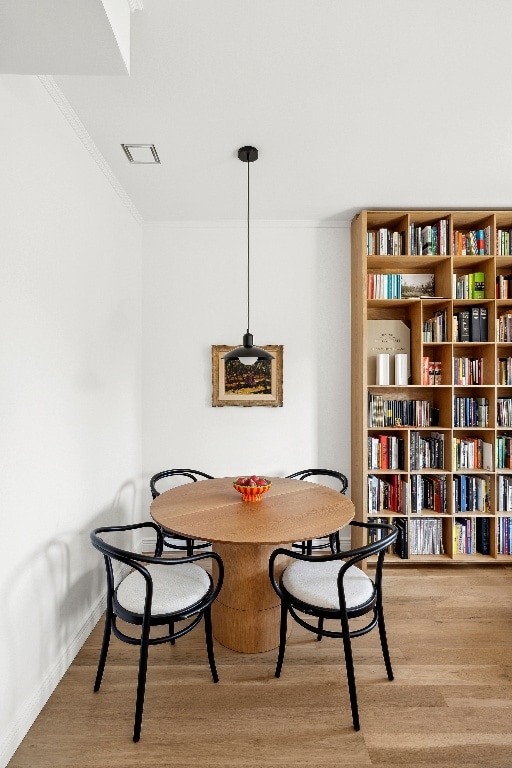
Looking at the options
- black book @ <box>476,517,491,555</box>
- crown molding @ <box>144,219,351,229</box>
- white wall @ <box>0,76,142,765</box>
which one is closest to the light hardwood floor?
white wall @ <box>0,76,142,765</box>

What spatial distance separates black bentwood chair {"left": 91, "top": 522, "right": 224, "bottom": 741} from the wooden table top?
162 millimetres

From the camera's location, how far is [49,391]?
1960 mm

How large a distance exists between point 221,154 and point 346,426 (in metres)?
2.26

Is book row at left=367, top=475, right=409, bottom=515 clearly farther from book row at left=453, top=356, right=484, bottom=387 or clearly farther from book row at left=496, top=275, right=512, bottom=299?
book row at left=496, top=275, right=512, bottom=299

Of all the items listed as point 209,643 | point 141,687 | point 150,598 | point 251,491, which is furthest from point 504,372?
point 141,687

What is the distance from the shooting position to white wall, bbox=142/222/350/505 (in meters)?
3.59

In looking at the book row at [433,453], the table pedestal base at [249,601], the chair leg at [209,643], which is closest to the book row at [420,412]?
the book row at [433,453]

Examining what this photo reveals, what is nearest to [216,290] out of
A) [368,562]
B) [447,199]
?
[447,199]

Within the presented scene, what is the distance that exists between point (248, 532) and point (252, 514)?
0.27 metres

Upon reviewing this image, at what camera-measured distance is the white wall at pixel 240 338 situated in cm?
359

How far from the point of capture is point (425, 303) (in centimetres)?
342

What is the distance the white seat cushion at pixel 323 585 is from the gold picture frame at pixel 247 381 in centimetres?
160

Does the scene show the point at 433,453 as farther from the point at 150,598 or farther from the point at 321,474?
the point at 150,598

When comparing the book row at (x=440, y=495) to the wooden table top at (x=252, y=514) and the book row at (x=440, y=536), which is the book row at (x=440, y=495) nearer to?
the book row at (x=440, y=536)
